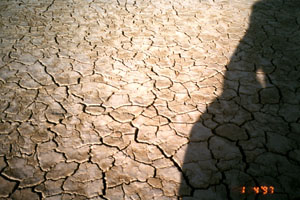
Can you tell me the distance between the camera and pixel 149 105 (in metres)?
2.29

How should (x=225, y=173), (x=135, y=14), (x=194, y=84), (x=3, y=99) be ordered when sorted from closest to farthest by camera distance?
(x=225, y=173)
(x=3, y=99)
(x=194, y=84)
(x=135, y=14)

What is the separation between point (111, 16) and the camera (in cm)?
381

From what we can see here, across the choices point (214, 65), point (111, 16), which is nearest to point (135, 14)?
point (111, 16)

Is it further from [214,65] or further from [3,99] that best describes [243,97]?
[3,99]

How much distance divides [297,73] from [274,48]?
0.56 metres

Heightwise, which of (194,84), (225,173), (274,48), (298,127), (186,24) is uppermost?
(186,24)

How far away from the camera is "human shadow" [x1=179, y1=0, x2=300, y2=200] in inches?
64.3

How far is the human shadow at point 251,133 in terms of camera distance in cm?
163

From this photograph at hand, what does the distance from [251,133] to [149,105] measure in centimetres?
99

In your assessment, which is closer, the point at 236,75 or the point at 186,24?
the point at 236,75
